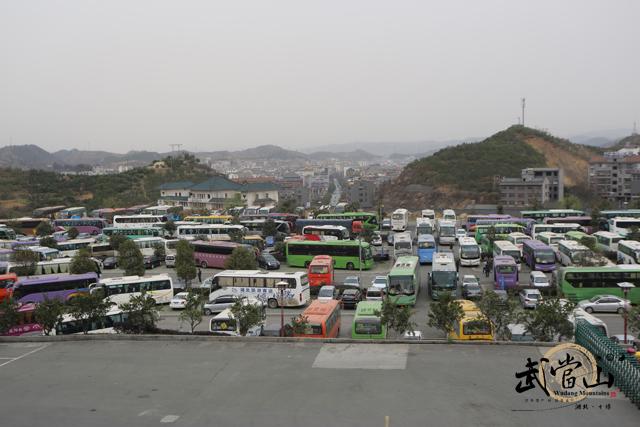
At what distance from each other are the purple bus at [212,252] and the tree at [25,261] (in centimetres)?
633

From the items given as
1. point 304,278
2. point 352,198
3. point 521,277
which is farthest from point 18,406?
point 352,198

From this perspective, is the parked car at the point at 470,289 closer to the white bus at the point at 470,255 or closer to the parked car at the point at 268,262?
the white bus at the point at 470,255

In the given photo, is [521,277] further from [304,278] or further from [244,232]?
[244,232]

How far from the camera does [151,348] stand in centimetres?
1225

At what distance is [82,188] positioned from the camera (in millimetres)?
68062

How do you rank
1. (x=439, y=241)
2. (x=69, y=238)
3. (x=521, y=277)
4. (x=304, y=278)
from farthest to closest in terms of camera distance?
1. (x=69, y=238)
2. (x=439, y=241)
3. (x=521, y=277)
4. (x=304, y=278)

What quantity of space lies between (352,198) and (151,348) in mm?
58832

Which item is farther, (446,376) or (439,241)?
(439,241)

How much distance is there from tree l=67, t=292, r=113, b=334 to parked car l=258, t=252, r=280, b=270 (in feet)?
34.2

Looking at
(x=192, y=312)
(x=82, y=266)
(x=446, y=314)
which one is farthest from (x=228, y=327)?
(x=82, y=266)

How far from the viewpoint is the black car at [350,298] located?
18.1 metres

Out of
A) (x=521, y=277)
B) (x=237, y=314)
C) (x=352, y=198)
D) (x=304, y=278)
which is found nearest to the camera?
(x=237, y=314)

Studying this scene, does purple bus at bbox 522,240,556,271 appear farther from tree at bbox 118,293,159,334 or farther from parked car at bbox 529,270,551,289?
tree at bbox 118,293,159,334

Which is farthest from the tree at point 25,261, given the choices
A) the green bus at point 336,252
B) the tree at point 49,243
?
the green bus at point 336,252
